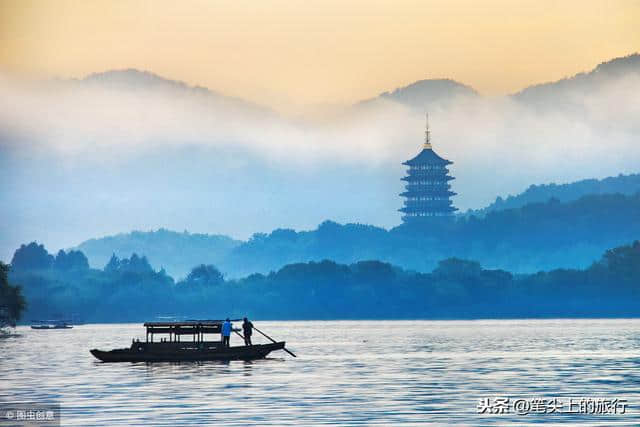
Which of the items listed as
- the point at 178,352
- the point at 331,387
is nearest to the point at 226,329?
the point at 178,352

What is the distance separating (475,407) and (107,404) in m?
13.2

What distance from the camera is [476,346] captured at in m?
106

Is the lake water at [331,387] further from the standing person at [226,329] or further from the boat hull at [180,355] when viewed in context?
the standing person at [226,329]

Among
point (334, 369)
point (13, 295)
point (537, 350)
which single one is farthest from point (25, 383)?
point (13, 295)

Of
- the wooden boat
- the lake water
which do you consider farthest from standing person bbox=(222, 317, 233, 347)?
→ the lake water

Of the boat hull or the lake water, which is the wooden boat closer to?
the boat hull

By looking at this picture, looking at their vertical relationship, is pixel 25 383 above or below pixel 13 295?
below

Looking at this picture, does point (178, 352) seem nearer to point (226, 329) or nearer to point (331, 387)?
point (226, 329)

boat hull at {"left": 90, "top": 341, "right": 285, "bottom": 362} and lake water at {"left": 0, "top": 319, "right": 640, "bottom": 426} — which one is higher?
boat hull at {"left": 90, "top": 341, "right": 285, "bottom": 362}

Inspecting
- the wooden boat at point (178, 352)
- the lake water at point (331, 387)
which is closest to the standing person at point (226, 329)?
the wooden boat at point (178, 352)

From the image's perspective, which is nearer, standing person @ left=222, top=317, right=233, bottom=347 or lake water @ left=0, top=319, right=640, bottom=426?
lake water @ left=0, top=319, right=640, bottom=426

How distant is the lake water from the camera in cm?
4797

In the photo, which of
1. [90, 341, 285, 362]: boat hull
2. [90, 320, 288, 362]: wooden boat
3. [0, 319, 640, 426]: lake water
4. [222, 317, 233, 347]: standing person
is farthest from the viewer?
[90, 320, 288, 362]: wooden boat

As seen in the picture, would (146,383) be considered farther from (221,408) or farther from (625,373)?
(625,373)
